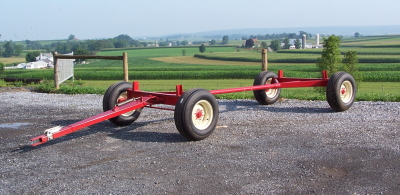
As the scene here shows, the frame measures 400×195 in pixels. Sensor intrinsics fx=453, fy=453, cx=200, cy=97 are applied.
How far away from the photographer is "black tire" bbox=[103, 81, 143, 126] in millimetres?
8328

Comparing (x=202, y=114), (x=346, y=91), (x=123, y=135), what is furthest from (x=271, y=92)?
(x=123, y=135)

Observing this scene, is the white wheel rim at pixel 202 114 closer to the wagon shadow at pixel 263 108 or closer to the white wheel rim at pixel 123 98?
the white wheel rim at pixel 123 98

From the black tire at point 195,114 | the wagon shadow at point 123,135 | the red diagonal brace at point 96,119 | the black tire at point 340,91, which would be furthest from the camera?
the black tire at point 340,91

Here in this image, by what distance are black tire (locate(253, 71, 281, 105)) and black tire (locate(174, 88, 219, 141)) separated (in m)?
3.15

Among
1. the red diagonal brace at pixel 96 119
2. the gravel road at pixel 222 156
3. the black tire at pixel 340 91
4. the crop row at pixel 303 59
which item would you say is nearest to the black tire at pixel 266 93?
the gravel road at pixel 222 156

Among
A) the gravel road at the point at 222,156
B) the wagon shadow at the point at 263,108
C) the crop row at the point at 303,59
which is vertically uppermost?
the crop row at the point at 303,59

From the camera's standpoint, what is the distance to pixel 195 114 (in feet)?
23.7

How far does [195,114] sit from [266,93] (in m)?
3.67

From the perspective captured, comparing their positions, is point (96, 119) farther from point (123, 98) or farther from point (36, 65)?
point (36, 65)

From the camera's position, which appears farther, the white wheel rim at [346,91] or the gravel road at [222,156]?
the white wheel rim at [346,91]

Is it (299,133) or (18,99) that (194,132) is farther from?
(18,99)

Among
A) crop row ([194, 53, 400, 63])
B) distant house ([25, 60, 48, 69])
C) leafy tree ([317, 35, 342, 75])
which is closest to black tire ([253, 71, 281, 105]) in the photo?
leafy tree ([317, 35, 342, 75])

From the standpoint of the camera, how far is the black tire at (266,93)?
34.1ft

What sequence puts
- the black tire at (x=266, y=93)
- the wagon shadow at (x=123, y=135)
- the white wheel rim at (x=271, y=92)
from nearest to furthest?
the wagon shadow at (x=123, y=135), the black tire at (x=266, y=93), the white wheel rim at (x=271, y=92)
